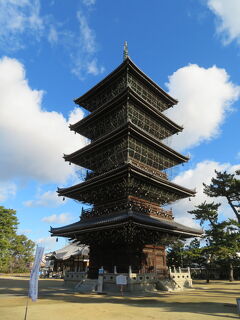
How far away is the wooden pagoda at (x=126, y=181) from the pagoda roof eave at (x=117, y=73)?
112 mm

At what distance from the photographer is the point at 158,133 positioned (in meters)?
31.0

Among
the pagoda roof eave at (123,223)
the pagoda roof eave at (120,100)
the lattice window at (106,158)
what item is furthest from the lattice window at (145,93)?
the pagoda roof eave at (123,223)

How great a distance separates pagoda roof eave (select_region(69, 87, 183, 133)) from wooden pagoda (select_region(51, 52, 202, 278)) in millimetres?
101

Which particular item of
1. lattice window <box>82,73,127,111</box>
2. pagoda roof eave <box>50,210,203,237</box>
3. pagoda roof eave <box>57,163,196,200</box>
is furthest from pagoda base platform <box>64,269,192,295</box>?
lattice window <box>82,73,127,111</box>

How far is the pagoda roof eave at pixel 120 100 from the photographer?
26.0 metres

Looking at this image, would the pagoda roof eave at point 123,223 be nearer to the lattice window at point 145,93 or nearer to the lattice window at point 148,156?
the lattice window at point 148,156

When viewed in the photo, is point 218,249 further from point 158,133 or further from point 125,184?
point 125,184

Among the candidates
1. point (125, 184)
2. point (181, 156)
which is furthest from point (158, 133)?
point (125, 184)

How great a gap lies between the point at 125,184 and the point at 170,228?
5454 mm

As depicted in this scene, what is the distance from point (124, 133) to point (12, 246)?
46927 millimetres

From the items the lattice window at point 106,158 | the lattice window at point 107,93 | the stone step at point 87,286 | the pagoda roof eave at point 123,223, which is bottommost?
the stone step at point 87,286

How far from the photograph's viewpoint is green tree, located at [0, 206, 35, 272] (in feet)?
176

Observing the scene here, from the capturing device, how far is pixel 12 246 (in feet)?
189

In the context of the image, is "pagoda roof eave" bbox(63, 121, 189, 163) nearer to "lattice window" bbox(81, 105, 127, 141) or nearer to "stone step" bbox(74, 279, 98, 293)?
"lattice window" bbox(81, 105, 127, 141)
